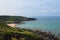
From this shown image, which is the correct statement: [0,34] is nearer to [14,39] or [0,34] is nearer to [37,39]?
[14,39]

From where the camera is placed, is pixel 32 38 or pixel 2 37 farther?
pixel 32 38

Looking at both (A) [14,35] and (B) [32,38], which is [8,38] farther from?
(B) [32,38]

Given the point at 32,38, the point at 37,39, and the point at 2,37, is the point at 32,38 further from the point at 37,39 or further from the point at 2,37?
the point at 2,37

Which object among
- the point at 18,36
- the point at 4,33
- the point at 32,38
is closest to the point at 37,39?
the point at 32,38

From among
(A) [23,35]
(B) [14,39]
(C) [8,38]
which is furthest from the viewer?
(A) [23,35]

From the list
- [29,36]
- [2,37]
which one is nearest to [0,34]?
[2,37]

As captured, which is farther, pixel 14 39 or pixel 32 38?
pixel 32 38

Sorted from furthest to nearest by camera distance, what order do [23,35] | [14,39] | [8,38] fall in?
1. [23,35]
2. [8,38]
3. [14,39]

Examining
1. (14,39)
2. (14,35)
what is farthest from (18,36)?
(14,39)
